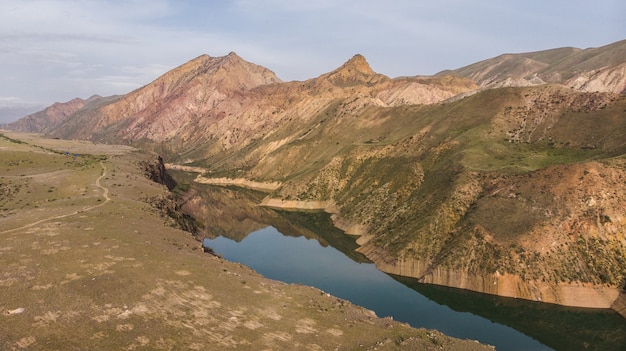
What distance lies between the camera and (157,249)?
60.9 m

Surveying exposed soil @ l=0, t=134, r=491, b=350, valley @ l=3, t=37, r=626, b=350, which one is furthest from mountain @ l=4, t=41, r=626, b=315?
exposed soil @ l=0, t=134, r=491, b=350

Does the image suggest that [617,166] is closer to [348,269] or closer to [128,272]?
[348,269]

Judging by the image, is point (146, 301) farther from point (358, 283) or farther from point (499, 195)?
point (499, 195)

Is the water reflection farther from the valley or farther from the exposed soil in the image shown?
the exposed soil

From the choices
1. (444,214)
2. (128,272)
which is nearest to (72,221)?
(128,272)

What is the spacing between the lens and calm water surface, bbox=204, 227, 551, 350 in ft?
199

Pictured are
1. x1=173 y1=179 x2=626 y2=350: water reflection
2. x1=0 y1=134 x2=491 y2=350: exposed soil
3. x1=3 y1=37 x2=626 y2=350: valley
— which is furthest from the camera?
x1=3 y1=37 x2=626 y2=350: valley

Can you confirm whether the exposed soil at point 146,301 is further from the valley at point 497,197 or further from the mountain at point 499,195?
the mountain at point 499,195

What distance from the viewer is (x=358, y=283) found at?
260 ft

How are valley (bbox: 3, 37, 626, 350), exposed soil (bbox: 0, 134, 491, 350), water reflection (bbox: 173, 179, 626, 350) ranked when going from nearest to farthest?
exposed soil (bbox: 0, 134, 491, 350) < water reflection (bbox: 173, 179, 626, 350) < valley (bbox: 3, 37, 626, 350)

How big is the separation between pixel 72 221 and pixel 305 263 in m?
45.9

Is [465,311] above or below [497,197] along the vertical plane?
below

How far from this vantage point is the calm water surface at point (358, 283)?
Answer: 6075 cm

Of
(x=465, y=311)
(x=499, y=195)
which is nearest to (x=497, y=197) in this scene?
(x=499, y=195)
